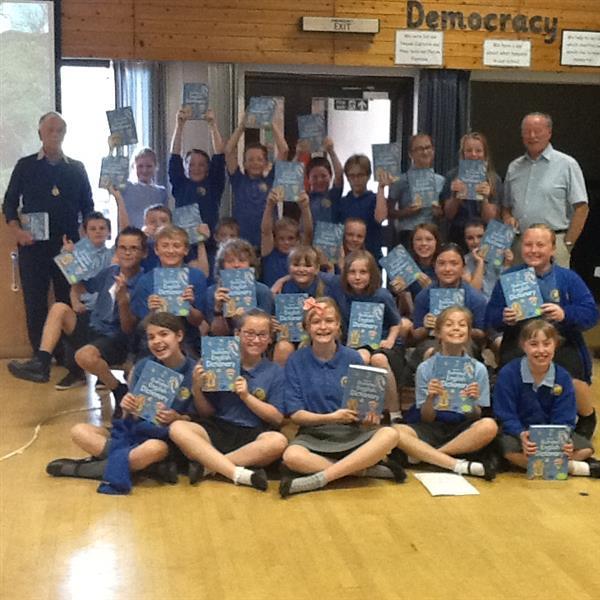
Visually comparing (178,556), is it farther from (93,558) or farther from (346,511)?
(346,511)

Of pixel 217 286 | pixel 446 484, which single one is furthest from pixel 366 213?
pixel 446 484

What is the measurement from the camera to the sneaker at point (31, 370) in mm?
5336

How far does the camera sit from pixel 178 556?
10.1 ft

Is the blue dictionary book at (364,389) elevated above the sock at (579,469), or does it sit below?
above

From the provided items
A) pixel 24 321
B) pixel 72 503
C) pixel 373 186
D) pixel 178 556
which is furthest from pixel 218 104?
pixel 178 556

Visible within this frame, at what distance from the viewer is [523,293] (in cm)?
420

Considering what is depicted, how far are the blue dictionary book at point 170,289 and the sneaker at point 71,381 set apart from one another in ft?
3.86

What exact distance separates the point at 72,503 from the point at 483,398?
5.76ft

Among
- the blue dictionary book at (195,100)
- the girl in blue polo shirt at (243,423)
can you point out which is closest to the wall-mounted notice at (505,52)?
the blue dictionary book at (195,100)

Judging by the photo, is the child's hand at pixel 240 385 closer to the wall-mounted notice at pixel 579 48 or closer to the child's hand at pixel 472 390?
the child's hand at pixel 472 390

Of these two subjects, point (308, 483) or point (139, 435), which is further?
point (139, 435)

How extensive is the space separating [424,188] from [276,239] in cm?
96

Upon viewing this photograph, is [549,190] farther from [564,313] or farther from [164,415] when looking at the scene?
[164,415]

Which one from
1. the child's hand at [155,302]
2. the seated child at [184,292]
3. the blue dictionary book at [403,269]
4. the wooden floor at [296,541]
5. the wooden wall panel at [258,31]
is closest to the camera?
the wooden floor at [296,541]
